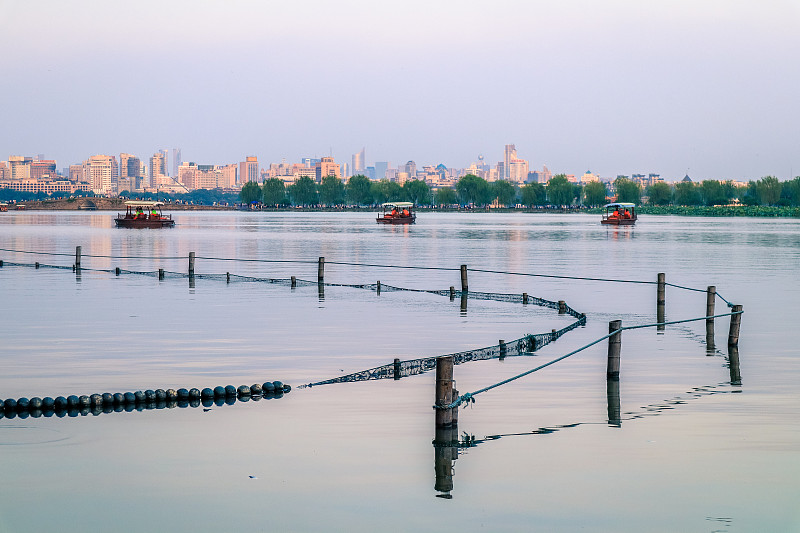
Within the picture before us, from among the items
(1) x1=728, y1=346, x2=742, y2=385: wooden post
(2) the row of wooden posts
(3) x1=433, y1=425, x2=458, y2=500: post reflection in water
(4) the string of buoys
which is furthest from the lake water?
(2) the row of wooden posts

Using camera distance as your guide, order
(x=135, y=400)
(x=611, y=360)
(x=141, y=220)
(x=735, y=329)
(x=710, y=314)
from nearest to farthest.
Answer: (x=135, y=400) → (x=611, y=360) → (x=735, y=329) → (x=710, y=314) → (x=141, y=220)

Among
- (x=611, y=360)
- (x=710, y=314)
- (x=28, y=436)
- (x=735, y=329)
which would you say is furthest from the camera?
(x=710, y=314)

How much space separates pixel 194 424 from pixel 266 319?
18.0 m

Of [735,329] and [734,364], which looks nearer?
[734,364]

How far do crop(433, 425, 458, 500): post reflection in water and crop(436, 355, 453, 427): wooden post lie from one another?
0.52 ft

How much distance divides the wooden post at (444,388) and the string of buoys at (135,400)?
18.2 ft

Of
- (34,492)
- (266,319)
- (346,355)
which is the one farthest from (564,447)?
(266,319)

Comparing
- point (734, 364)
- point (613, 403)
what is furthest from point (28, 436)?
point (734, 364)

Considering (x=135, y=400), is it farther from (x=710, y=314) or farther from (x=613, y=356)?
(x=710, y=314)

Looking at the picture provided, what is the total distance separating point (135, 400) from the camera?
2083cm

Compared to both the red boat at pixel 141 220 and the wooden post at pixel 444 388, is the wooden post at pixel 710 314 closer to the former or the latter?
the wooden post at pixel 444 388

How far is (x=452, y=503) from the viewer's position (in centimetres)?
1485

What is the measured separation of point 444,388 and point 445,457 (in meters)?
1.13

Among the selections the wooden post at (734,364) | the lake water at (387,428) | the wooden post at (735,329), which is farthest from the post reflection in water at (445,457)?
the wooden post at (735,329)
